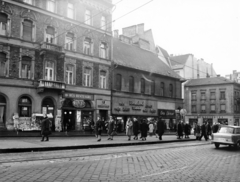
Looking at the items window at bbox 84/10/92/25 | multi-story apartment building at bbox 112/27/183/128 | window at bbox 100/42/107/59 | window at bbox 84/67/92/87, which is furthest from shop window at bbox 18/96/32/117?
window at bbox 84/10/92/25

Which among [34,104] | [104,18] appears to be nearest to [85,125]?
[34,104]

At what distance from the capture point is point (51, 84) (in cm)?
2845

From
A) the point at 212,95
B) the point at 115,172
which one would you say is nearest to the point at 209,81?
the point at 212,95

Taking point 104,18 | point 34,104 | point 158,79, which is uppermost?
point 104,18

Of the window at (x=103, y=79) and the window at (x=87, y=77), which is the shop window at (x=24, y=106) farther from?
the window at (x=103, y=79)

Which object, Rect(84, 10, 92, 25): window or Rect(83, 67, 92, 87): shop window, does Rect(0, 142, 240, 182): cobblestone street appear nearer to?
Rect(83, 67, 92, 87): shop window

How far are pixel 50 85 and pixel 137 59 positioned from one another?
17168 mm

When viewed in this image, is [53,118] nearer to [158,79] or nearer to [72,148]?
[72,148]

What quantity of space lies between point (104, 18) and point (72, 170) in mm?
29845

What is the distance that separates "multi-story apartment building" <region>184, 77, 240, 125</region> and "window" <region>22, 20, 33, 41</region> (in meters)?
46.6

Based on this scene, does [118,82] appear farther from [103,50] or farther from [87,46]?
[87,46]

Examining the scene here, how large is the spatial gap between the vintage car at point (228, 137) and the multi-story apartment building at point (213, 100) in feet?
157

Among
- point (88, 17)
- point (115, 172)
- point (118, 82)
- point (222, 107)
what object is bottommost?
point (115, 172)

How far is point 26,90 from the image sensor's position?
2727 cm
